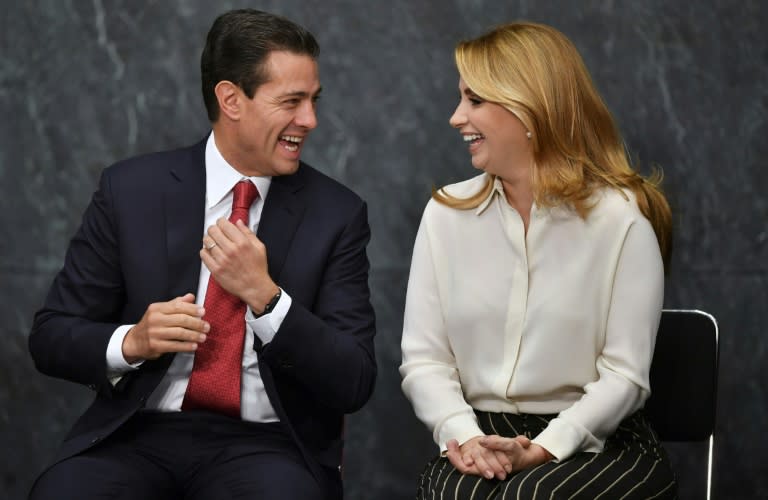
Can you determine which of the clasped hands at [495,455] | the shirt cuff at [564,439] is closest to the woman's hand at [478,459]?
the clasped hands at [495,455]

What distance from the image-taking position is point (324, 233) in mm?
2453

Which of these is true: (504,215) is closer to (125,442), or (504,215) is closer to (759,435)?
(125,442)

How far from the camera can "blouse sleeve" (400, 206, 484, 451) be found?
244cm

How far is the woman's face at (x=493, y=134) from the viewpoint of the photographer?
2.43m

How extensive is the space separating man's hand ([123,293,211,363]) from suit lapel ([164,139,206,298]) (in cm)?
18

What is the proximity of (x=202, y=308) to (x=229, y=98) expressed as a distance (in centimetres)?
54

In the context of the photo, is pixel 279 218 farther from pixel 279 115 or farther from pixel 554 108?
pixel 554 108

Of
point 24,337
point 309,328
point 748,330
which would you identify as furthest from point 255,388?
point 748,330

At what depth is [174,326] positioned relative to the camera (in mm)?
2180

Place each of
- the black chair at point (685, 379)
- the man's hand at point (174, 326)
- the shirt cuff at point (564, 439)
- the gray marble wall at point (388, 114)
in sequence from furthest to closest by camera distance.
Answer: the gray marble wall at point (388, 114) → the black chair at point (685, 379) → the shirt cuff at point (564, 439) → the man's hand at point (174, 326)

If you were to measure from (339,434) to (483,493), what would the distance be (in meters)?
0.39

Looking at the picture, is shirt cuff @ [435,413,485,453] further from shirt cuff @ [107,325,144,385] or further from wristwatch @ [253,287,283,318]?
shirt cuff @ [107,325,144,385]

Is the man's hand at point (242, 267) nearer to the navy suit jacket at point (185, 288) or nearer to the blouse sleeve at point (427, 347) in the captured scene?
the navy suit jacket at point (185, 288)

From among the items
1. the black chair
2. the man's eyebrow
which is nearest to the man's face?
the man's eyebrow
